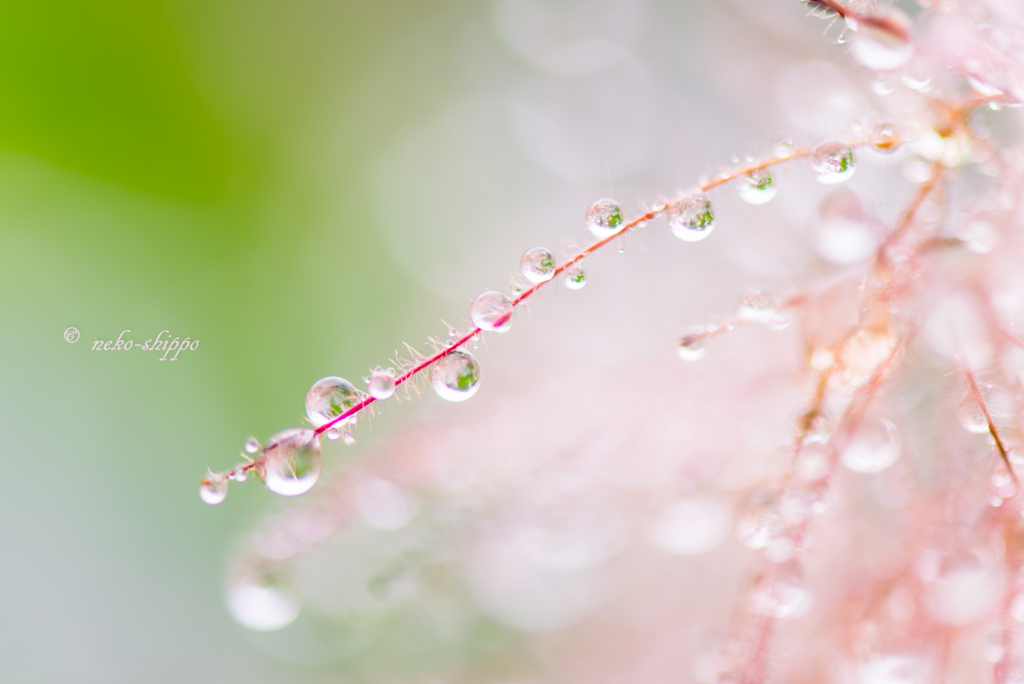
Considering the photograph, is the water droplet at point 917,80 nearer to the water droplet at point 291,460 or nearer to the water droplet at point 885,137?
the water droplet at point 885,137

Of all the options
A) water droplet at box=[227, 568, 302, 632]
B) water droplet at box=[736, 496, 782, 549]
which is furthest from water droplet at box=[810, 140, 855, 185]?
water droplet at box=[227, 568, 302, 632]

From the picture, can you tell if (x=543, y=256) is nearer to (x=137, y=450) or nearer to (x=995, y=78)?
(x=995, y=78)

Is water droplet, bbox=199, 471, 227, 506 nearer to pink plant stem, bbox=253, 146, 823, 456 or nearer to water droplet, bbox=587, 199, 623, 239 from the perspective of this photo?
pink plant stem, bbox=253, 146, 823, 456

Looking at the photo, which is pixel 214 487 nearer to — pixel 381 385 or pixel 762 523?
pixel 381 385

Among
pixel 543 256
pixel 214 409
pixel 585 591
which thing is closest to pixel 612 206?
pixel 543 256

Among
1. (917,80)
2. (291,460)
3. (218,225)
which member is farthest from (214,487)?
(218,225)
